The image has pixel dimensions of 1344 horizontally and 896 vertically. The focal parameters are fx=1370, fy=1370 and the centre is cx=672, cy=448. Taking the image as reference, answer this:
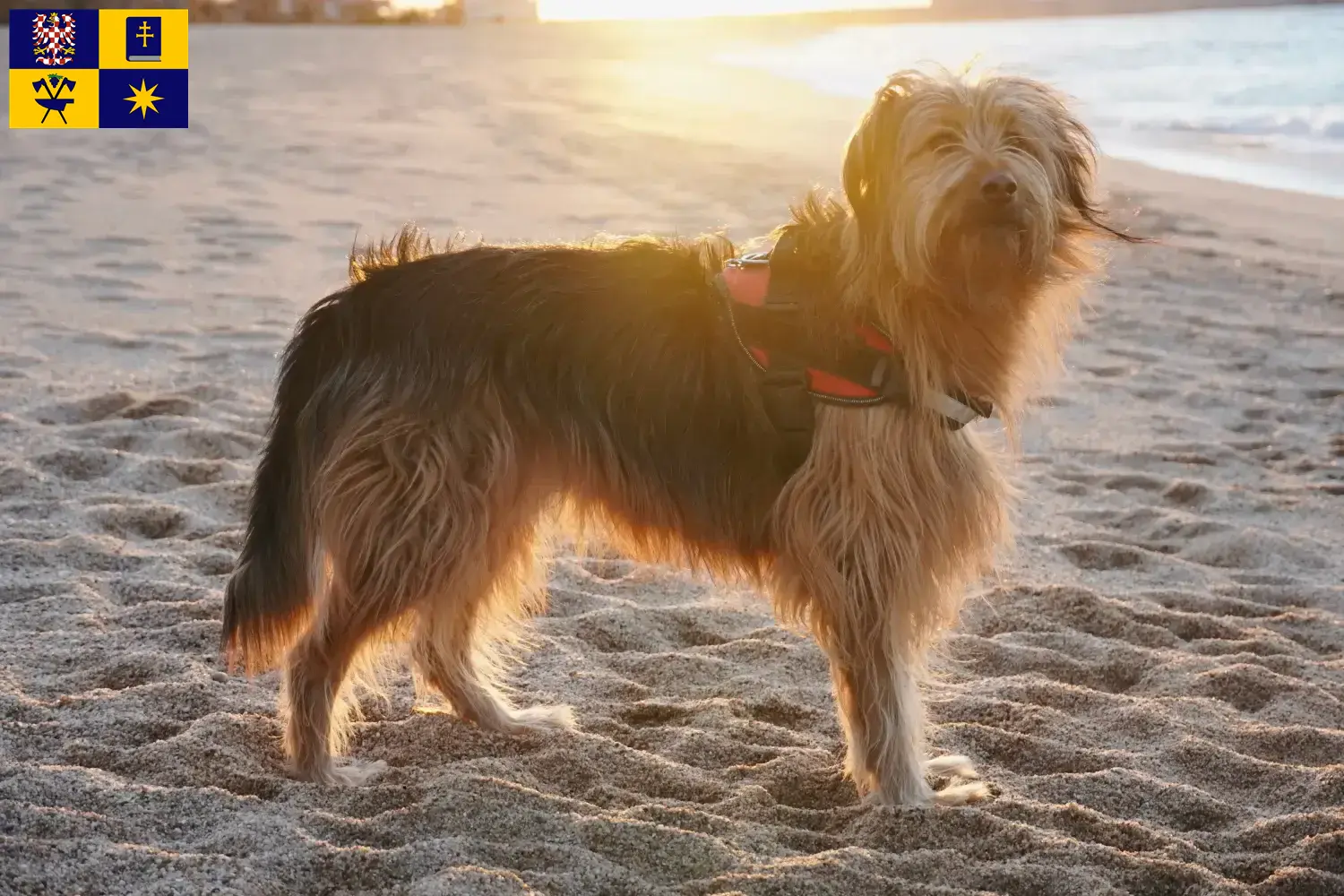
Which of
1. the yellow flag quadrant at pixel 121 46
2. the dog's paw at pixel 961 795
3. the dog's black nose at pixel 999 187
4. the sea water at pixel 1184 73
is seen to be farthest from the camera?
the yellow flag quadrant at pixel 121 46

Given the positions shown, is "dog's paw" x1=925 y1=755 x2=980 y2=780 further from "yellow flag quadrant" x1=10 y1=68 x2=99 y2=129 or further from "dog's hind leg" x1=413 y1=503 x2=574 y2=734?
"yellow flag quadrant" x1=10 y1=68 x2=99 y2=129

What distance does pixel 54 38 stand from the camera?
1445 centimetres

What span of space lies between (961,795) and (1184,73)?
989 inches

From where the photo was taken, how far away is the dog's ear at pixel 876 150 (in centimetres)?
333

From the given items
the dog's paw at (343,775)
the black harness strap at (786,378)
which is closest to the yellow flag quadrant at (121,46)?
the dog's paw at (343,775)

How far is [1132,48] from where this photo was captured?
33250mm

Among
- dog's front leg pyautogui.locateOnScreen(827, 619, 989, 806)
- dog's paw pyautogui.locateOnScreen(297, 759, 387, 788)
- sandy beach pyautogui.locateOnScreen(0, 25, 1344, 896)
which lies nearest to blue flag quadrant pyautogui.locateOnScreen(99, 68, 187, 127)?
sandy beach pyautogui.locateOnScreen(0, 25, 1344, 896)

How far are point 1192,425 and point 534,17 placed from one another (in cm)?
6560

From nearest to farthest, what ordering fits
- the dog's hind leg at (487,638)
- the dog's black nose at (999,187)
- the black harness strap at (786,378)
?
the dog's black nose at (999,187) → the black harness strap at (786,378) → the dog's hind leg at (487,638)

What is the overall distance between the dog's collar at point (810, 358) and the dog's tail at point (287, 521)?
1106mm

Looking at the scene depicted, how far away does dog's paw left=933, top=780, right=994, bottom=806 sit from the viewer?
11.8ft

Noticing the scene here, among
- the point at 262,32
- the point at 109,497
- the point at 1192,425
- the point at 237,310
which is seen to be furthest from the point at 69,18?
the point at 262,32

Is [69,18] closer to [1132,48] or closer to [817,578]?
[817,578]

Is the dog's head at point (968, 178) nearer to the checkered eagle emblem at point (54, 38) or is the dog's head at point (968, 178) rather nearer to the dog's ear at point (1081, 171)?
the dog's ear at point (1081, 171)
